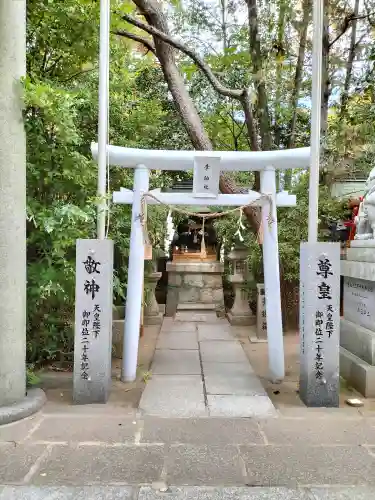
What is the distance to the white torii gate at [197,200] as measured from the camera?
5.17 meters

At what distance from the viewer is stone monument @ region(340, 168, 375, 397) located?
4.85 m

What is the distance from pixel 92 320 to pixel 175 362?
2108mm

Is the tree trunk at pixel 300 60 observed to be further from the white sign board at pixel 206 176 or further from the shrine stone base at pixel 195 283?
the white sign board at pixel 206 176

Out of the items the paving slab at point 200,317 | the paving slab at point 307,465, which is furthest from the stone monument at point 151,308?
the paving slab at point 307,465

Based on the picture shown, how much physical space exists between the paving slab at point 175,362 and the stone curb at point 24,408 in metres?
1.69

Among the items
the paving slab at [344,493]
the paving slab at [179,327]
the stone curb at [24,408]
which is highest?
the stone curb at [24,408]

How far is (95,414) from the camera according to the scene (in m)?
4.05

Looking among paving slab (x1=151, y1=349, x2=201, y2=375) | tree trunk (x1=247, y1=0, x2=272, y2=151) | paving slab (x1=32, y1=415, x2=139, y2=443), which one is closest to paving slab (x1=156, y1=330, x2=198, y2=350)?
paving slab (x1=151, y1=349, x2=201, y2=375)

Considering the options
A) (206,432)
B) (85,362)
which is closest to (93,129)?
(85,362)

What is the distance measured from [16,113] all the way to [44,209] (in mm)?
1049

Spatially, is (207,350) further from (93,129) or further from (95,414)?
(93,129)

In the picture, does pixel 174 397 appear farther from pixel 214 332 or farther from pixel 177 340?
pixel 214 332

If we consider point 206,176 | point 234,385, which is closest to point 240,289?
point 234,385

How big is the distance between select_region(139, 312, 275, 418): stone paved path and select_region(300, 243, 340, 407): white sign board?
1.92 ft
